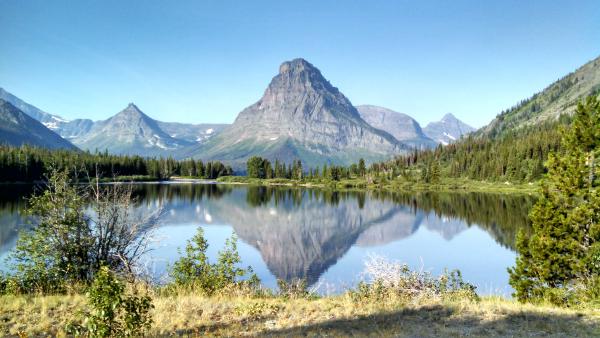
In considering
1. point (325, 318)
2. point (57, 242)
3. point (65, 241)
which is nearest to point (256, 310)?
point (325, 318)

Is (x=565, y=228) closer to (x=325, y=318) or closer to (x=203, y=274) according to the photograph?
(x=325, y=318)

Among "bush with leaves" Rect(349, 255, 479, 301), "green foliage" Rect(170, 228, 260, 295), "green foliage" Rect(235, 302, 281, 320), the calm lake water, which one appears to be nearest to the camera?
"green foliage" Rect(235, 302, 281, 320)

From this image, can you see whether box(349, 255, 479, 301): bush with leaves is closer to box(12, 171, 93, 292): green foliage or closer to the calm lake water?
the calm lake water

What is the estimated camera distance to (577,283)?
2103cm

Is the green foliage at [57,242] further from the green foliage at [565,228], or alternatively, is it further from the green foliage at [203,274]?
the green foliage at [565,228]

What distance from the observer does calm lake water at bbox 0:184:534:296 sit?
46875mm

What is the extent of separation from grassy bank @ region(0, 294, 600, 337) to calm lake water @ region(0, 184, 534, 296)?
11.6 m

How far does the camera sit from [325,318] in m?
15.3

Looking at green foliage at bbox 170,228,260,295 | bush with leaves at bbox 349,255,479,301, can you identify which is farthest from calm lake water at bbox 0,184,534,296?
bush with leaves at bbox 349,255,479,301

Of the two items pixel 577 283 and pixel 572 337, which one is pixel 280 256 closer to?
pixel 577 283

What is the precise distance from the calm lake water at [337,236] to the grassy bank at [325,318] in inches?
456

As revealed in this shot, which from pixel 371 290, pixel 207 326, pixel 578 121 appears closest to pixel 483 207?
pixel 578 121

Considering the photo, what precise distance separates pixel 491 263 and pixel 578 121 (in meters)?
30.2

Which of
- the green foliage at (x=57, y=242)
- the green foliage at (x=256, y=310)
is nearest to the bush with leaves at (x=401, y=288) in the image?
the green foliage at (x=256, y=310)
